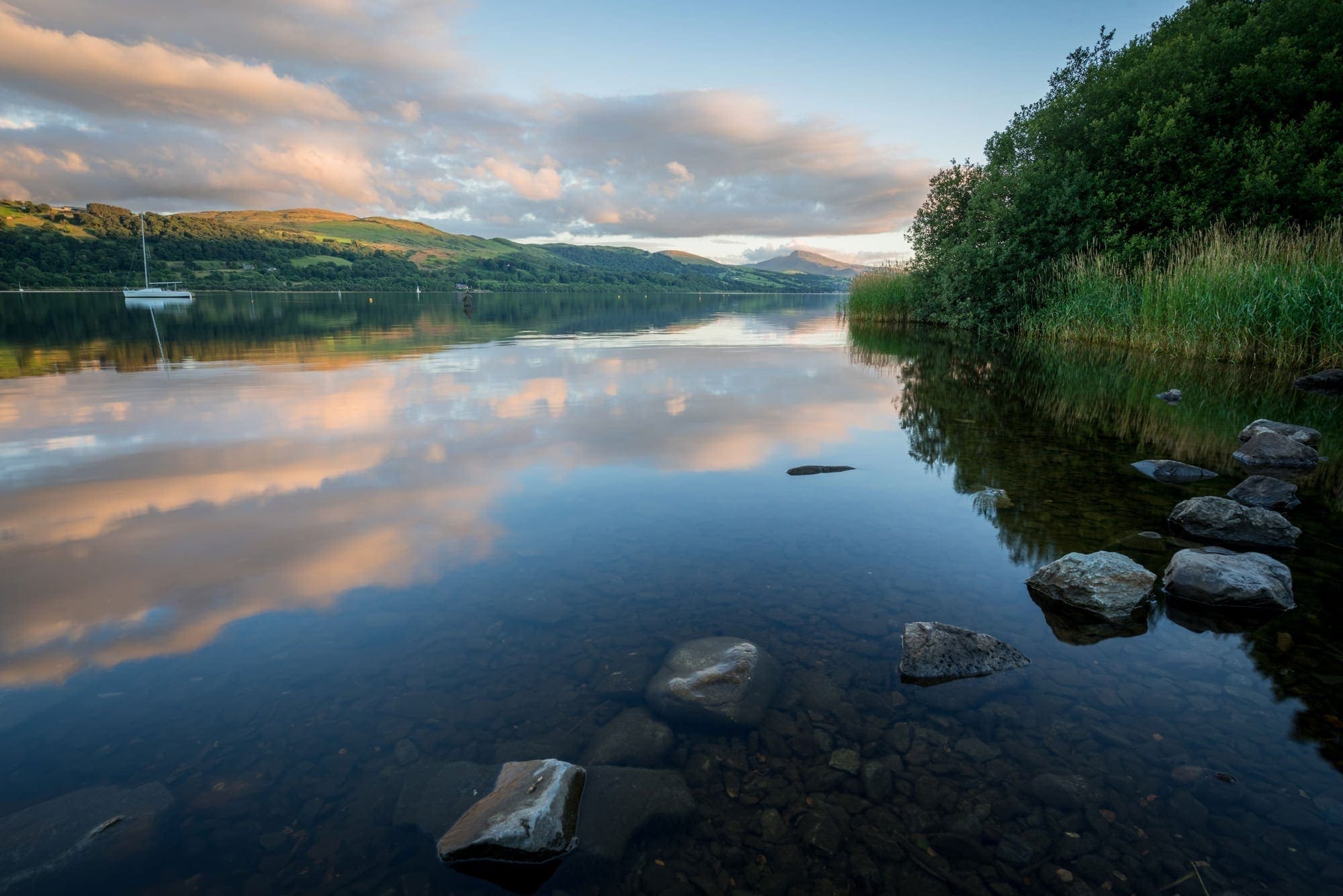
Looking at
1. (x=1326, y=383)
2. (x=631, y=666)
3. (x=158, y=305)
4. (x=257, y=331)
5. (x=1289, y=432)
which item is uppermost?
(x=158, y=305)

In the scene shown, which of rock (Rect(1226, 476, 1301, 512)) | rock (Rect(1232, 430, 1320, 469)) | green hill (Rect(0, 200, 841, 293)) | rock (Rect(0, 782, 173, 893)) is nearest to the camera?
rock (Rect(0, 782, 173, 893))

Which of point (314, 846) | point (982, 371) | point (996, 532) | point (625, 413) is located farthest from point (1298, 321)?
point (314, 846)

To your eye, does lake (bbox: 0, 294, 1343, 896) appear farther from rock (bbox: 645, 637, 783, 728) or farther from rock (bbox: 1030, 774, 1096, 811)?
rock (bbox: 645, 637, 783, 728)

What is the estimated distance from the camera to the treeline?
1057 inches

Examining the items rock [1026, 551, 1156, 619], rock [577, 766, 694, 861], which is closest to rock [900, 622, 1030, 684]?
rock [1026, 551, 1156, 619]

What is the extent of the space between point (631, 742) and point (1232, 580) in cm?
582

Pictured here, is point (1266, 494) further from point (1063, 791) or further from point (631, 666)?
point (631, 666)

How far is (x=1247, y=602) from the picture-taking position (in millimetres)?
5703

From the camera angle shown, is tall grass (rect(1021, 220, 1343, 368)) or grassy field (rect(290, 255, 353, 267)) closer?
tall grass (rect(1021, 220, 1343, 368))

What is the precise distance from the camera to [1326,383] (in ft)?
54.8

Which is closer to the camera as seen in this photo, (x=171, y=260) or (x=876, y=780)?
(x=876, y=780)

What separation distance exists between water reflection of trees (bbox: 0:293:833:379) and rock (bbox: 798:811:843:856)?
78.2 feet

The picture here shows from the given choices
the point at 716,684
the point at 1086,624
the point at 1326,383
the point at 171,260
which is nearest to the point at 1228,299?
the point at 1326,383

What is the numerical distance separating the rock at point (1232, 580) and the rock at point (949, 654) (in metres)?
2.30
